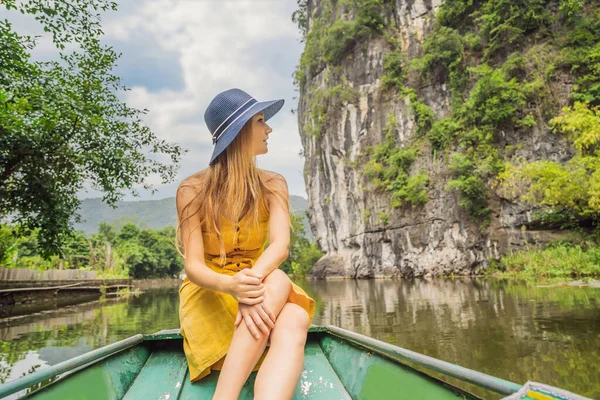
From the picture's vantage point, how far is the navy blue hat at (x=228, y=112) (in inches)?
55.7

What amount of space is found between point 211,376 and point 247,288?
604mm

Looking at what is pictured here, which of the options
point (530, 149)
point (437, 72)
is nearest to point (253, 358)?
point (530, 149)

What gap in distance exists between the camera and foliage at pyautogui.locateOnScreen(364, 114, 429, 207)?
18.8 m

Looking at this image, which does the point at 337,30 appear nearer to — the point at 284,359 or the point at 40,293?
the point at 40,293

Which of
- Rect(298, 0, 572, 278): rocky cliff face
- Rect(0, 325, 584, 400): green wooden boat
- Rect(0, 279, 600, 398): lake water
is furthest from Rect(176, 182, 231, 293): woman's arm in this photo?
Rect(298, 0, 572, 278): rocky cliff face

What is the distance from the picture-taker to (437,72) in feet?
65.9

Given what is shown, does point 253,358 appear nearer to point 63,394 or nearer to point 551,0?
point 63,394

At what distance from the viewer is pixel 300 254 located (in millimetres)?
34594

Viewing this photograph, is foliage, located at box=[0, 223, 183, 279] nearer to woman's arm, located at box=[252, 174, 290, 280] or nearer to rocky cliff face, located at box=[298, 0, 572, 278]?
rocky cliff face, located at box=[298, 0, 572, 278]

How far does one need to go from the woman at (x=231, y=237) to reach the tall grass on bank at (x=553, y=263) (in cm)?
1204

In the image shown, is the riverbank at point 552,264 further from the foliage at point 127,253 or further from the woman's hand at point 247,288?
the foliage at point 127,253

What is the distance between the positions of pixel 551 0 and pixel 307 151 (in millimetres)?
17587

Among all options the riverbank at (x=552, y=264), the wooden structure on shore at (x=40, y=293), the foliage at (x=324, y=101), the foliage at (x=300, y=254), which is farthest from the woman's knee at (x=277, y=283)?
the foliage at (x=300, y=254)

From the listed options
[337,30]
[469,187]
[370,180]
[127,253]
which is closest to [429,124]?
[370,180]
